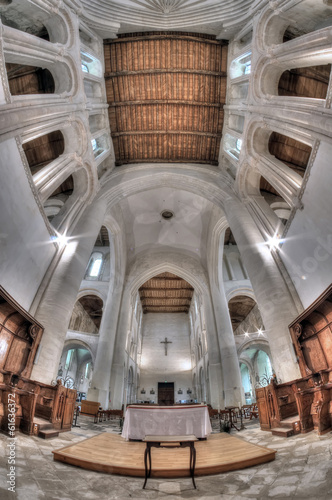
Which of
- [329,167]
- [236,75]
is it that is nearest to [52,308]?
[329,167]

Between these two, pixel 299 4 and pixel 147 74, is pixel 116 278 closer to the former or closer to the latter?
pixel 147 74

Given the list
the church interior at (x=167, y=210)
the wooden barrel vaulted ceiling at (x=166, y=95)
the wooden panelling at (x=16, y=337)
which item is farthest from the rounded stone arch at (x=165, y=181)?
the wooden panelling at (x=16, y=337)

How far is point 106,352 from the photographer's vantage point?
14500mm

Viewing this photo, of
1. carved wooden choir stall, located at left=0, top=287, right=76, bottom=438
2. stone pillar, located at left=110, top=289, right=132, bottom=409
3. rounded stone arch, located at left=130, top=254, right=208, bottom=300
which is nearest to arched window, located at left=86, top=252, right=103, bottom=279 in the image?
rounded stone arch, located at left=130, top=254, right=208, bottom=300

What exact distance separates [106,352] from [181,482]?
41.0ft

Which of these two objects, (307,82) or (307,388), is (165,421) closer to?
A: (307,388)

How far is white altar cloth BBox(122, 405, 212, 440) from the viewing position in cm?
471

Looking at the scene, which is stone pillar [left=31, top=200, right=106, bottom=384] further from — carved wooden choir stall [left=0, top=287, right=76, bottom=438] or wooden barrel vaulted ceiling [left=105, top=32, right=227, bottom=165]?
wooden barrel vaulted ceiling [left=105, top=32, right=227, bottom=165]

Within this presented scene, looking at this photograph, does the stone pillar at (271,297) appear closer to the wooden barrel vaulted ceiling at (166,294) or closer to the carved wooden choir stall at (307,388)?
the carved wooden choir stall at (307,388)

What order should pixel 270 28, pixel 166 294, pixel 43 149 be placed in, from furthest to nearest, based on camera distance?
pixel 166 294 < pixel 43 149 < pixel 270 28

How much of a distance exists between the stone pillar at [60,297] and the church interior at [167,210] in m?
0.06

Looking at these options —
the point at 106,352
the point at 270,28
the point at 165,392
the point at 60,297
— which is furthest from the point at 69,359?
the point at 270,28

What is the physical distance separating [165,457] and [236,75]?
15.0 meters

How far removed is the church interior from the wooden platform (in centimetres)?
10
